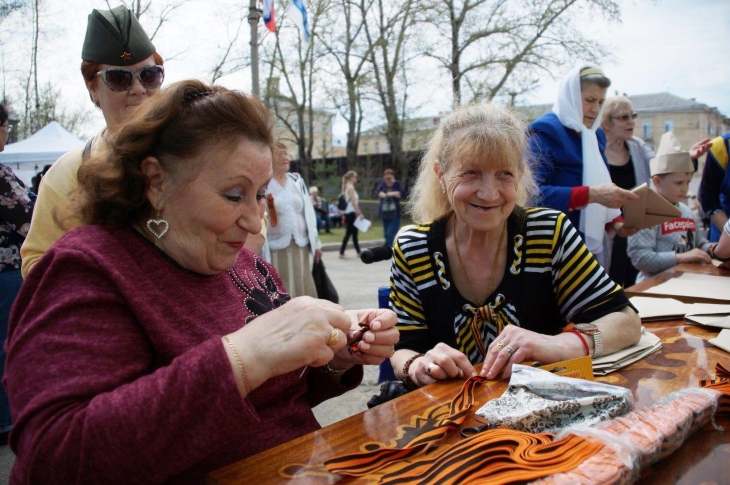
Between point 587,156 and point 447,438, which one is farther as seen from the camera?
point 587,156

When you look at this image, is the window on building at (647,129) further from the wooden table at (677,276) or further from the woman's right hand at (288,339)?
the woman's right hand at (288,339)

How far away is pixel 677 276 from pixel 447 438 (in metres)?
2.59

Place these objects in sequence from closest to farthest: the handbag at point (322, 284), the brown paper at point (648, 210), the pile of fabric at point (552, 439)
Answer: the pile of fabric at point (552, 439), the brown paper at point (648, 210), the handbag at point (322, 284)

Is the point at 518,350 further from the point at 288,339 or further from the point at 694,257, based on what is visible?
the point at 694,257

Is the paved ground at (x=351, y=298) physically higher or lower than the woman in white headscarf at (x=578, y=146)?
lower

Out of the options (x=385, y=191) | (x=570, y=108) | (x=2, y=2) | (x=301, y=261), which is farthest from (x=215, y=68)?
(x=570, y=108)

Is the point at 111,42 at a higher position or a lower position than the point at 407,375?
higher

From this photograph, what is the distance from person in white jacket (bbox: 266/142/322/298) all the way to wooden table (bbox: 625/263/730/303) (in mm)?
3180

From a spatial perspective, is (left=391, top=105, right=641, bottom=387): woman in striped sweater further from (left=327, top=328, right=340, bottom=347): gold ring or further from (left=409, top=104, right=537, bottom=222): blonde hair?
(left=327, top=328, right=340, bottom=347): gold ring

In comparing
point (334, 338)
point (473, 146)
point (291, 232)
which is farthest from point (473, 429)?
point (291, 232)

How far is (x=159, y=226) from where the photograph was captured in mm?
1301

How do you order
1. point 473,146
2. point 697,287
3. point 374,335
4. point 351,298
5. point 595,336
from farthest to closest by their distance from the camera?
point 351,298
point 697,287
point 473,146
point 595,336
point 374,335

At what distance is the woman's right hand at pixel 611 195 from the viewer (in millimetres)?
3072

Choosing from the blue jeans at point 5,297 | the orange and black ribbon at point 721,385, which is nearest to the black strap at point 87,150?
the blue jeans at point 5,297
